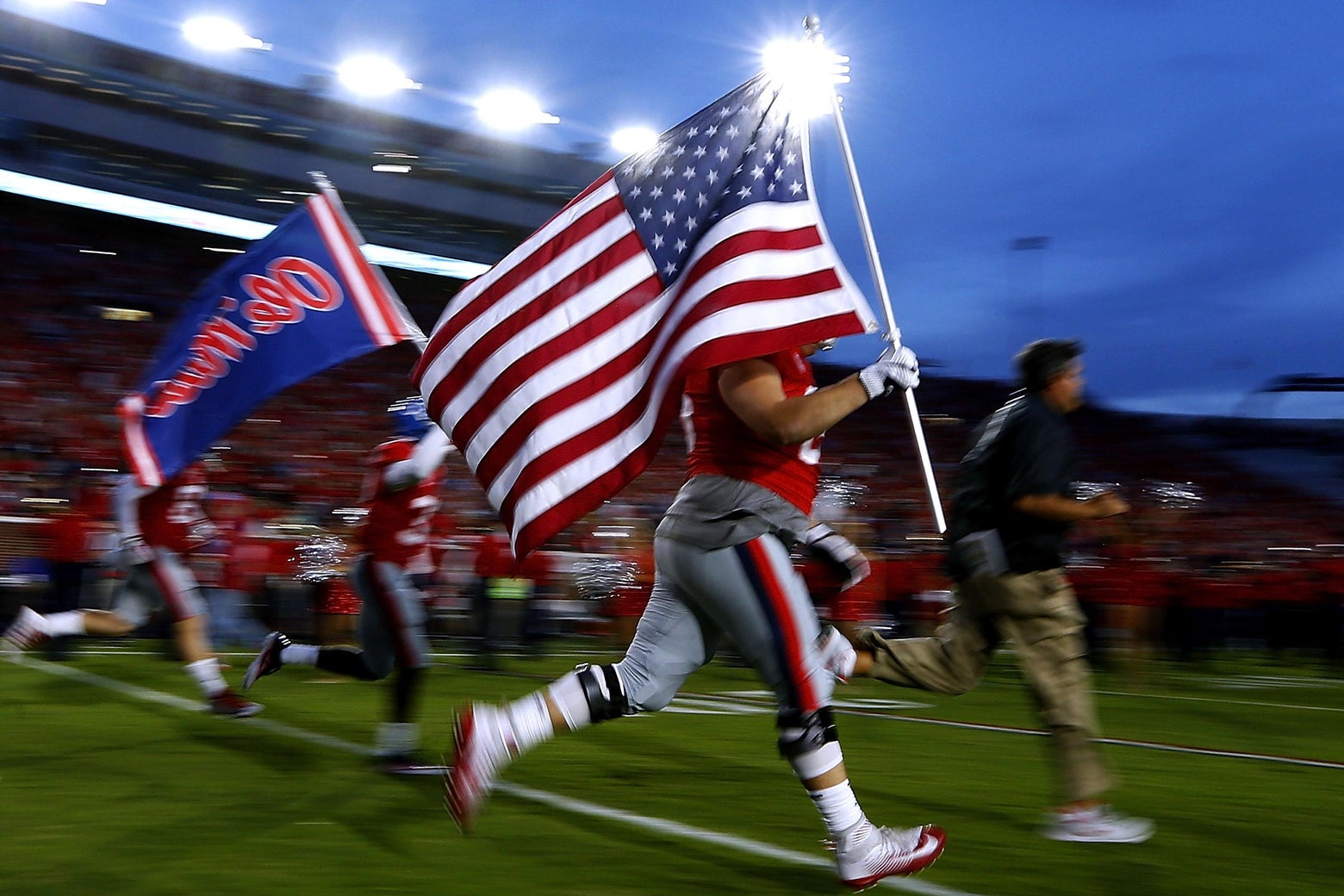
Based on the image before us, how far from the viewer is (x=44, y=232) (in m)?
29.7

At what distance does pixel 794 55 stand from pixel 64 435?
18226mm

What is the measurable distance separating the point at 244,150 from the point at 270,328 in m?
30.2

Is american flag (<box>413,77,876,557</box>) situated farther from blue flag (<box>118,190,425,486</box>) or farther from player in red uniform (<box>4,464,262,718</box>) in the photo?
player in red uniform (<box>4,464,262,718</box>)

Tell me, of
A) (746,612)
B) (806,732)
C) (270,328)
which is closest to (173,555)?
(270,328)

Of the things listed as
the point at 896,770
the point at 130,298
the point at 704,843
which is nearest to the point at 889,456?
the point at 130,298

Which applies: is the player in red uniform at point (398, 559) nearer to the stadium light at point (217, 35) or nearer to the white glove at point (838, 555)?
the white glove at point (838, 555)

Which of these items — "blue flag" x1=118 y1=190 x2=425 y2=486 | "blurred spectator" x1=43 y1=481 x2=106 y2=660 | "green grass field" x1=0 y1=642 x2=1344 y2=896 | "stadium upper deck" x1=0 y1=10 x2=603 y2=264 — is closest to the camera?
"green grass field" x1=0 y1=642 x2=1344 y2=896

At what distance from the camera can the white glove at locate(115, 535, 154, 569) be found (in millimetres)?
8094

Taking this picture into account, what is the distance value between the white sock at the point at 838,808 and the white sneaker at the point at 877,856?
→ 3 cm

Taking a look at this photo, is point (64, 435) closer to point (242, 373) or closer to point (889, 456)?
point (242, 373)

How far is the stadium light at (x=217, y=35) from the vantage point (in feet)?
115

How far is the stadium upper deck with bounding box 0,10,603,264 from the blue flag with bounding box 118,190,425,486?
2675 centimetres

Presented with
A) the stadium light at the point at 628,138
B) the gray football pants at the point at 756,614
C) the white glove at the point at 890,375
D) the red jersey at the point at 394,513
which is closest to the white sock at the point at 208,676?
the red jersey at the point at 394,513

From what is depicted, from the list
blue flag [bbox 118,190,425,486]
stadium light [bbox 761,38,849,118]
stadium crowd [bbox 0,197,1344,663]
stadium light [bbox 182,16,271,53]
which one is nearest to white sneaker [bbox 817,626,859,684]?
stadium light [bbox 761,38,849,118]
